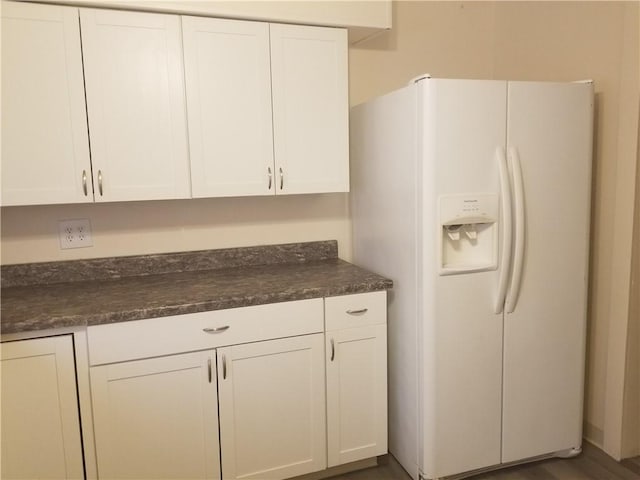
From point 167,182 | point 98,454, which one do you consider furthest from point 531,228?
point 98,454

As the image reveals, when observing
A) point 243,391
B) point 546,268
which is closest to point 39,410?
point 243,391

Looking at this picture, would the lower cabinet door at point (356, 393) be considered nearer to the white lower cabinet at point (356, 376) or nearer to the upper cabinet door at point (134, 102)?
the white lower cabinet at point (356, 376)

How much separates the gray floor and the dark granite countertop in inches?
34.1

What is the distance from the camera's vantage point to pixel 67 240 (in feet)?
7.11

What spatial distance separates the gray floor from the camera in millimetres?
2146

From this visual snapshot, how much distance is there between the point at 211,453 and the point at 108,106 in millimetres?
1398

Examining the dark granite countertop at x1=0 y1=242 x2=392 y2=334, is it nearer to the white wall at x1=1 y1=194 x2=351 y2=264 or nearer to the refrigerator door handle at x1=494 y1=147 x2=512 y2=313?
the white wall at x1=1 y1=194 x2=351 y2=264

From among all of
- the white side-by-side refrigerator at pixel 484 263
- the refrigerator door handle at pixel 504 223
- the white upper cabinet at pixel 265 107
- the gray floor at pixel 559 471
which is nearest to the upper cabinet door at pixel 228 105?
the white upper cabinet at pixel 265 107

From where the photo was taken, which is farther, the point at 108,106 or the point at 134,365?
the point at 108,106

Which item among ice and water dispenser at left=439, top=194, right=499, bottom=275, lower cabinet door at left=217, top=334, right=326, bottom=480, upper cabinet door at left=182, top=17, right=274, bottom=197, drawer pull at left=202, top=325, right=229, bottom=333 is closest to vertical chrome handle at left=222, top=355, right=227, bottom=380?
lower cabinet door at left=217, top=334, right=326, bottom=480

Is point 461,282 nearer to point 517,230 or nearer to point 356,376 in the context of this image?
point 517,230

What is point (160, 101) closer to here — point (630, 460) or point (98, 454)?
point (98, 454)

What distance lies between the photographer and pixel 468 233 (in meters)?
1.98

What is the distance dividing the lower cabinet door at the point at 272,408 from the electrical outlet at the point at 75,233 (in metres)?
0.87
